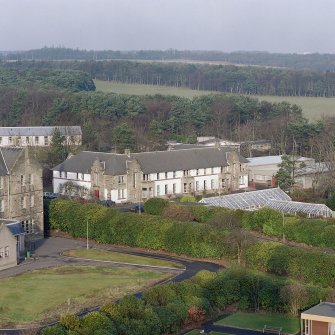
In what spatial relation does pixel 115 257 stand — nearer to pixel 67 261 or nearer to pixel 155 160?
pixel 67 261

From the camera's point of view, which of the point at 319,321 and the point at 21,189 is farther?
the point at 21,189

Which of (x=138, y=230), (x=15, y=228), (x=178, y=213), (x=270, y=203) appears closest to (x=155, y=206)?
(x=178, y=213)

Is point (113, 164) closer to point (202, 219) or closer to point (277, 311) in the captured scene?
point (202, 219)

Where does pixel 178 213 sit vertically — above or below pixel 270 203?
above

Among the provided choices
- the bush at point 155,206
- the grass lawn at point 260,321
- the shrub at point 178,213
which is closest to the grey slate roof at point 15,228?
the shrub at point 178,213

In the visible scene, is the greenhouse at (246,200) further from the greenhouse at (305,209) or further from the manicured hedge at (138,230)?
the manicured hedge at (138,230)

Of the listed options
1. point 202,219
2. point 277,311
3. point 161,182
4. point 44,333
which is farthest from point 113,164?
point 44,333

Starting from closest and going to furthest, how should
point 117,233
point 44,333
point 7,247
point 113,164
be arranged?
point 44,333
point 7,247
point 117,233
point 113,164

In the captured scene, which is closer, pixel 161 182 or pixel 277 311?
pixel 277 311
